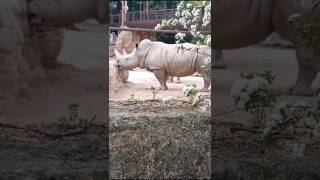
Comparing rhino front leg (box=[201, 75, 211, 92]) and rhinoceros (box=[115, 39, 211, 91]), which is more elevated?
rhinoceros (box=[115, 39, 211, 91])

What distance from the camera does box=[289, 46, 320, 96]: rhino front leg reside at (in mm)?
2146

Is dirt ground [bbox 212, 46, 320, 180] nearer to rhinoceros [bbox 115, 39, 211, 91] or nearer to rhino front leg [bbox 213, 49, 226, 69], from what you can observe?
rhino front leg [bbox 213, 49, 226, 69]

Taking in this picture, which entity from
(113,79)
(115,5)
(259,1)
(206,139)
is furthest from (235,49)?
→ (115,5)

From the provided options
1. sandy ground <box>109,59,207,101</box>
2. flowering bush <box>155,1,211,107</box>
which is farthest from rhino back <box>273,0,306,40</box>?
sandy ground <box>109,59,207,101</box>

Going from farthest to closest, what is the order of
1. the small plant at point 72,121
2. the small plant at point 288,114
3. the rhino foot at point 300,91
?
the small plant at point 72,121 < the rhino foot at point 300,91 < the small plant at point 288,114

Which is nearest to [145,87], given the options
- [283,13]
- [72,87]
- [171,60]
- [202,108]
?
[171,60]

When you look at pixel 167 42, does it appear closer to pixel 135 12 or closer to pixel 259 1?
pixel 135 12

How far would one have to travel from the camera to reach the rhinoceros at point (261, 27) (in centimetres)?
218

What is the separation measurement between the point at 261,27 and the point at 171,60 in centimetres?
96

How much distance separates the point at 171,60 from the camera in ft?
10.5

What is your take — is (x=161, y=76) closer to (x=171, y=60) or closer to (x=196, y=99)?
(x=171, y=60)

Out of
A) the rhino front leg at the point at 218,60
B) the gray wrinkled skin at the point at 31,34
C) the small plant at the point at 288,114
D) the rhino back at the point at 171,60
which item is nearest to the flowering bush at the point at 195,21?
the rhino front leg at the point at 218,60

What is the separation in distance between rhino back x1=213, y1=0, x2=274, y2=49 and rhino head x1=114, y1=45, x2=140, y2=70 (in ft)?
2.70

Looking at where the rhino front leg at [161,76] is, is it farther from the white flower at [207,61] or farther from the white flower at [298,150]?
the white flower at [298,150]
